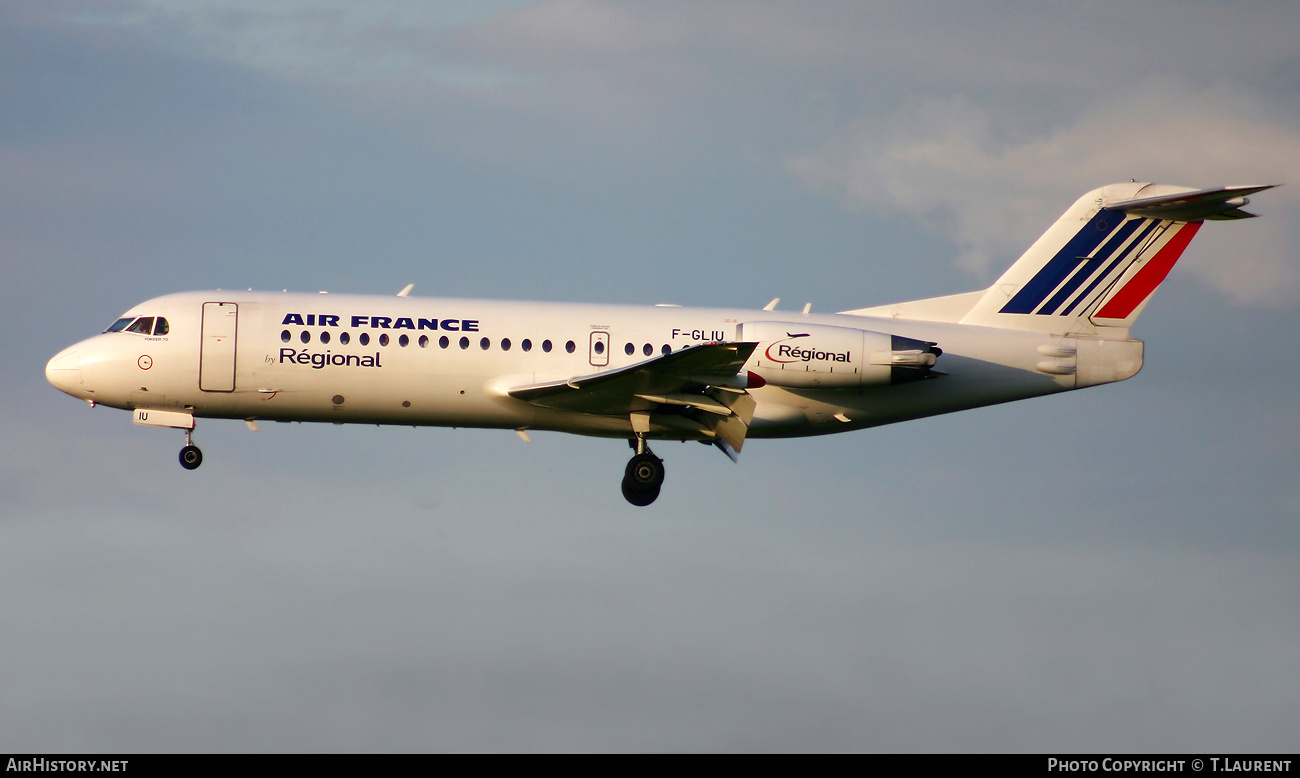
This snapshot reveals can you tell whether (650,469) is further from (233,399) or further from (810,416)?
(233,399)

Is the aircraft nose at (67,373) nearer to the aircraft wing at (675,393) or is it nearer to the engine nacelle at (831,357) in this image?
the aircraft wing at (675,393)

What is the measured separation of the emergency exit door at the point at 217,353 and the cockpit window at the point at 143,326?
1166 millimetres

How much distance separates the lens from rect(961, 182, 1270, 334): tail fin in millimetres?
30578

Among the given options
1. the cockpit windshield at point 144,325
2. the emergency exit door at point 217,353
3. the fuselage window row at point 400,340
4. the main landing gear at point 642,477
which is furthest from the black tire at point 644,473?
the cockpit windshield at point 144,325

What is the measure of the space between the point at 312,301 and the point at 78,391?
496cm

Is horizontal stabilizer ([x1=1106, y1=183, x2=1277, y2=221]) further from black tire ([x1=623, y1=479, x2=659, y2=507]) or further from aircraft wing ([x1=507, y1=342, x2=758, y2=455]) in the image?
black tire ([x1=623, y1=479, x2=659, y2=507])

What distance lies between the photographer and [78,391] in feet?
93.8

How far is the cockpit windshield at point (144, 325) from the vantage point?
28.5 meters

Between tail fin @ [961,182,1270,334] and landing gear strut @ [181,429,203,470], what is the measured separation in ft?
52.7

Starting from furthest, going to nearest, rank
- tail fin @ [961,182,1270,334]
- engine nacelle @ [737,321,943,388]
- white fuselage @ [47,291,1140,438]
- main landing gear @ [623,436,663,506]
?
tail fin @ [961,182,1270,334]
main landing gear @ [623,436,663,506]
white fuselage @ [47,291,1140,438]
engine nacelle @ [737,321,943,388]

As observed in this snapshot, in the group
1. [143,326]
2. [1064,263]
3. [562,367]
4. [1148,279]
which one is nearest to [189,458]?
[143,326]

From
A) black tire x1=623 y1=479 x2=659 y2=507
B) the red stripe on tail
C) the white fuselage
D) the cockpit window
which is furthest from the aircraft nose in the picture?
the red stripe on tail
